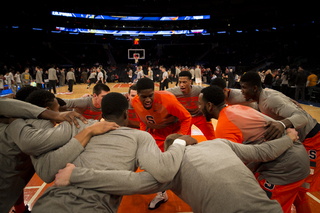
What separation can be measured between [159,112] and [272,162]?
1.86 m

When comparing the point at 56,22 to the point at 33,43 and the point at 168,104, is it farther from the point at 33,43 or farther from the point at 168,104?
the point at 168,104

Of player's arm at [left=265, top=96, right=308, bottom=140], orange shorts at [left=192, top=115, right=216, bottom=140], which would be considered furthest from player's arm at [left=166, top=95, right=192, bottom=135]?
player's arm at [left=265, top=96, right=308, bottom=140]

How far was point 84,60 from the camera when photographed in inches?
1253

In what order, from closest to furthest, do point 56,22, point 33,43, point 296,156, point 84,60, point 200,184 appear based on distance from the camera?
point 200,184, point 296,156, point 33,43, point 56,22, point 84,60

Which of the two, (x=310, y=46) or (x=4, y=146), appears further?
(x=310, y=46)

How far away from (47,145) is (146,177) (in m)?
0.84

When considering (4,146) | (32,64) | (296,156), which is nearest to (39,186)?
(4,146)

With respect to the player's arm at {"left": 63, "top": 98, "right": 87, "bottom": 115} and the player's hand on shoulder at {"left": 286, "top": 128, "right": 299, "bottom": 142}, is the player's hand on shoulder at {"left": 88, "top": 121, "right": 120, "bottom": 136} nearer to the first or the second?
the player's hand on shoulder at {"left": 286, "top": 128, "right": 299, "bottom": 142}

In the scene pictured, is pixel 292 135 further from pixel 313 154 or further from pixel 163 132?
pixel 163 132

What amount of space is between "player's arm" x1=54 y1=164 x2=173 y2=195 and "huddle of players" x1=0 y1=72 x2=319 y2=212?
3.46ft

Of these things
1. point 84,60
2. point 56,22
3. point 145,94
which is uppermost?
point 56,22

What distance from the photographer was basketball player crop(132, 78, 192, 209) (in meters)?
3.13

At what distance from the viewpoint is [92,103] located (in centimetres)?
392

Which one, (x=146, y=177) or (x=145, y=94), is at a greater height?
(x=145, y=94)
